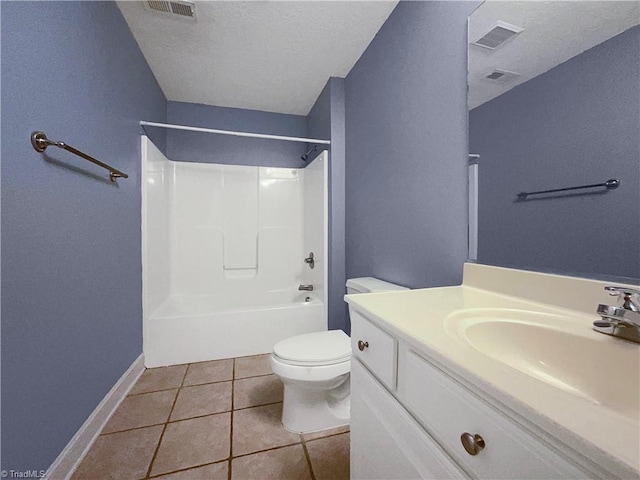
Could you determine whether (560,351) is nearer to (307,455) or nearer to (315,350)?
(315,350)

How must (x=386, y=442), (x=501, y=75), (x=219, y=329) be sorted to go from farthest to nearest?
(x=219, y=329) < (x=501, y=75) < (x=386, y=442)

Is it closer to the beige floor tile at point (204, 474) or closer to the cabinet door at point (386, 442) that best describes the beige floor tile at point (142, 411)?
the beige floor tile at point (204, 474)

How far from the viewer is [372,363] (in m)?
0.74

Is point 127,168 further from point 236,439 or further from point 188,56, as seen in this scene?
point 236,439

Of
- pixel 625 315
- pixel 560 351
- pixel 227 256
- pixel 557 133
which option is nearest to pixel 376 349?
pixel 560 351

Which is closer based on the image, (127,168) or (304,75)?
(127,168)

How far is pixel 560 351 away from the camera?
0.61 metres

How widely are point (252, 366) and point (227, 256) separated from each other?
48.8 inches

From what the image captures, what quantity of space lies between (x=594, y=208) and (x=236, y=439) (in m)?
1.66

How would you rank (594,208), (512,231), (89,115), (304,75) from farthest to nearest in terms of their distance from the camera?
(304,75) → (89,115) → (512,231) → (594,208)

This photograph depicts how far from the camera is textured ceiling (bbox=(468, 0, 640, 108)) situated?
26.9 inches

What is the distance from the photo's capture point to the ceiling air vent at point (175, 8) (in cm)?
144

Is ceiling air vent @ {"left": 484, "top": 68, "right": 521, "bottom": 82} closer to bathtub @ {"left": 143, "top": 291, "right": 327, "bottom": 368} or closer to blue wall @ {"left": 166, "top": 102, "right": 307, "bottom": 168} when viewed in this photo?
bathtub @ {"left": 143, "top": 291, "right": 327, "bottom": 368}

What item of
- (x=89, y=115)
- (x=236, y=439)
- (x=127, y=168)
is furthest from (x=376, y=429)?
(x=127, y=168)
